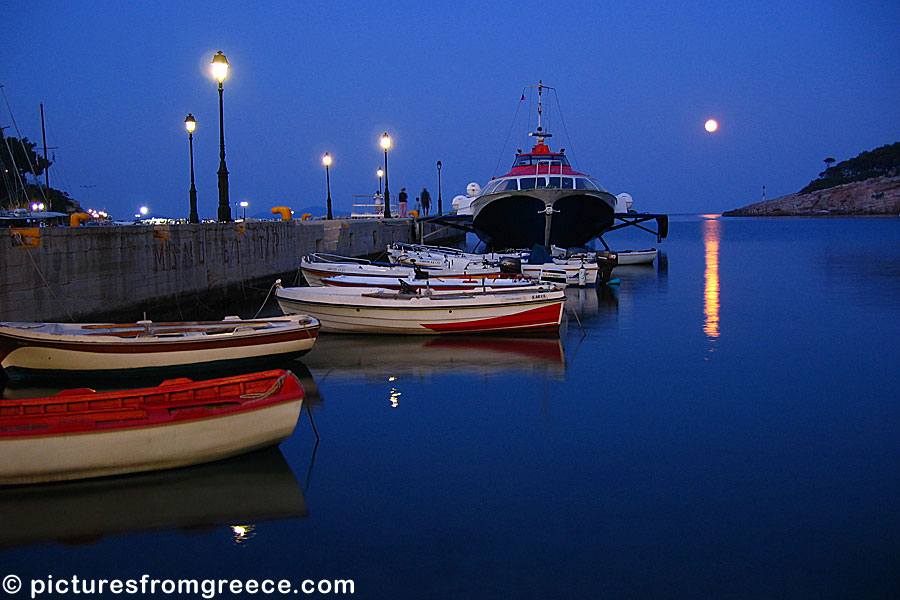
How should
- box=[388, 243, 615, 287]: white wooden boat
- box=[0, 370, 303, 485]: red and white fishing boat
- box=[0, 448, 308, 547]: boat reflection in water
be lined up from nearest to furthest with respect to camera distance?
box=[0, 448, 308, 547]: boat reflection in water < box=[0, 370, 303, 485]: red and white fishing boat < box=[388, 243, 615, 287]: white wooden boat

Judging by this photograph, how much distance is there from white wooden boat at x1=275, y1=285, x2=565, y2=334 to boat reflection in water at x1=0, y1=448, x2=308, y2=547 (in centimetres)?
796

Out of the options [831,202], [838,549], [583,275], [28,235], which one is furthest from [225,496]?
[831,202]

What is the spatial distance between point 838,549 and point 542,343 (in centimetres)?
991

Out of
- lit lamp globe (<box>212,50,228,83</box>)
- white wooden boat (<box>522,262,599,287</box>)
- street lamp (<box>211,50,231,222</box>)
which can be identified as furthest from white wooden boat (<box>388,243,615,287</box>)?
lit lamp globe (<box>212,50,228,83</box>)

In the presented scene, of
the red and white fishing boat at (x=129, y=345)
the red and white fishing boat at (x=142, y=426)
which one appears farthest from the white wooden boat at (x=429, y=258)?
the red and white fishing boat at (x=142, y=426)

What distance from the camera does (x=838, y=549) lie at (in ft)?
21.2

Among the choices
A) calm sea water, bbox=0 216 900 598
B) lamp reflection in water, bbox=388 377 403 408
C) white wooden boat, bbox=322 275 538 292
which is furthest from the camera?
white wooden boat, bbox=322 275 538 292

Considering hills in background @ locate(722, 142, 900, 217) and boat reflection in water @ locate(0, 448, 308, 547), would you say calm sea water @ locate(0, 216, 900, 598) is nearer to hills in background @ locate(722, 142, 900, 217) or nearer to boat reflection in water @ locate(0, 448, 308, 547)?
boat reflection in water @ locate(0, 448, 308, 547)

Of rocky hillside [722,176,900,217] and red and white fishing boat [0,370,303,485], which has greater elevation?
rocky hillside [722,176,900,217]

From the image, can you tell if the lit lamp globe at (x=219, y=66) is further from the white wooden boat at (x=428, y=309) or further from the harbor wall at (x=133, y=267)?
the white wooden boat at (x=428, y=309)

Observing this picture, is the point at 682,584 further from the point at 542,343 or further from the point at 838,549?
the point at 542,343

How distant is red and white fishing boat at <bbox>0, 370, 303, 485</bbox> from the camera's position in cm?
732

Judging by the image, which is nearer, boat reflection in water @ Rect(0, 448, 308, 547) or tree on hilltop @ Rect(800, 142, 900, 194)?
boat reflection in water @ Rect(0, 448, 308, 547)

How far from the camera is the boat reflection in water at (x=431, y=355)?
13555 millimetres
